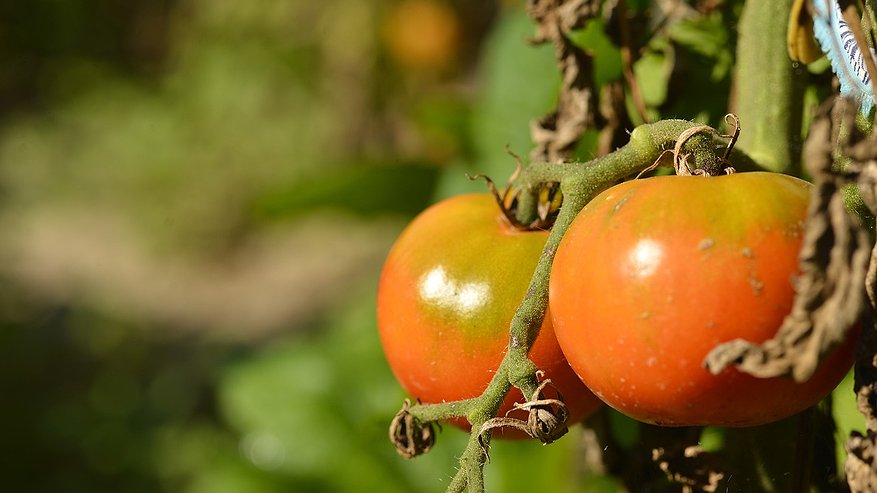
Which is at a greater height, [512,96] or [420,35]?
[512,96]

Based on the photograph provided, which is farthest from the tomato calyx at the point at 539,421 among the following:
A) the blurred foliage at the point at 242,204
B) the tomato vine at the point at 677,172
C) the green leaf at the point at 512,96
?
the green leaf at the point at 512,96

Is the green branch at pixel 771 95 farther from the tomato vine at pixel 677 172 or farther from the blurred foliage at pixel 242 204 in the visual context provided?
the blurred foliage at pixel 242 204

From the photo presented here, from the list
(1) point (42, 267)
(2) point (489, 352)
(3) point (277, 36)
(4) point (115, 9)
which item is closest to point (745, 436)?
(2) point (489, 352)

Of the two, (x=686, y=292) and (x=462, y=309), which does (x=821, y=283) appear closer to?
(x=686, y=292)

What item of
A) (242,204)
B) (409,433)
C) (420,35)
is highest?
(409,433)

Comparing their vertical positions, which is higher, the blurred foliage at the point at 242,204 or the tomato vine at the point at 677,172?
the tomato vine at the point at 677,172

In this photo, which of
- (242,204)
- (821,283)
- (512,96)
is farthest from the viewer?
(242,204)

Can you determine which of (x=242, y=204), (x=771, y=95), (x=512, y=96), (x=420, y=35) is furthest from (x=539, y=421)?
(x=242, y=204)

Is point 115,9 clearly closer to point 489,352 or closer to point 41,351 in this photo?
point 41,351
